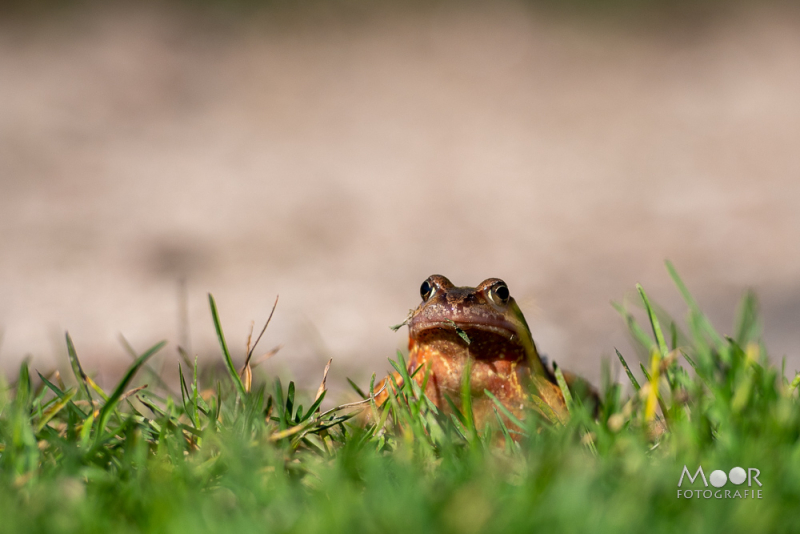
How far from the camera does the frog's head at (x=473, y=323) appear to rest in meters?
2.72

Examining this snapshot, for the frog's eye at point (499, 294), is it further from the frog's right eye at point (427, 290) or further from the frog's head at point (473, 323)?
the frog's right eye at point (427, 290)

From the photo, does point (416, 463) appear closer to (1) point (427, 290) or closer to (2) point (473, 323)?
(2) point (473, 323)

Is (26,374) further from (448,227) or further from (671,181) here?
(671,181)

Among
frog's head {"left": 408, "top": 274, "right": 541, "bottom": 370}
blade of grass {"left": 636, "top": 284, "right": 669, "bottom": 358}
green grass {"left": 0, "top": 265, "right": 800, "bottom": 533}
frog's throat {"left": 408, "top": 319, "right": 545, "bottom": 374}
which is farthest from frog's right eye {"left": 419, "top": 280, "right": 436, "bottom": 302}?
blade of grass {"left": 636, "top": 284, "right": 669, "bottom": 358}

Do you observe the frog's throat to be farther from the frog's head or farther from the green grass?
the green grass

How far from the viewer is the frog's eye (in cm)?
282

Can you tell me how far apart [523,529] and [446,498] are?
0.68ft

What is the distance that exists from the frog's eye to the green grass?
0.57 m

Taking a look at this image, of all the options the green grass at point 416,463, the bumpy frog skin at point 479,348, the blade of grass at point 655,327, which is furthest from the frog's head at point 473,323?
the blade of grass at point 655,327

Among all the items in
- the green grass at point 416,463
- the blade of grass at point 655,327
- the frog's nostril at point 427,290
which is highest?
the frog's nostril at point 427,290

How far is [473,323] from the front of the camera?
272cm

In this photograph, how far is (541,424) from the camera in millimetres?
2227

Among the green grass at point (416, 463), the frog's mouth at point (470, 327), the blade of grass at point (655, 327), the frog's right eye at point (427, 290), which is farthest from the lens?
the frog's right eye at point (427, 290)

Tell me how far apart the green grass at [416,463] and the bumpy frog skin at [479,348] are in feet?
1.12
